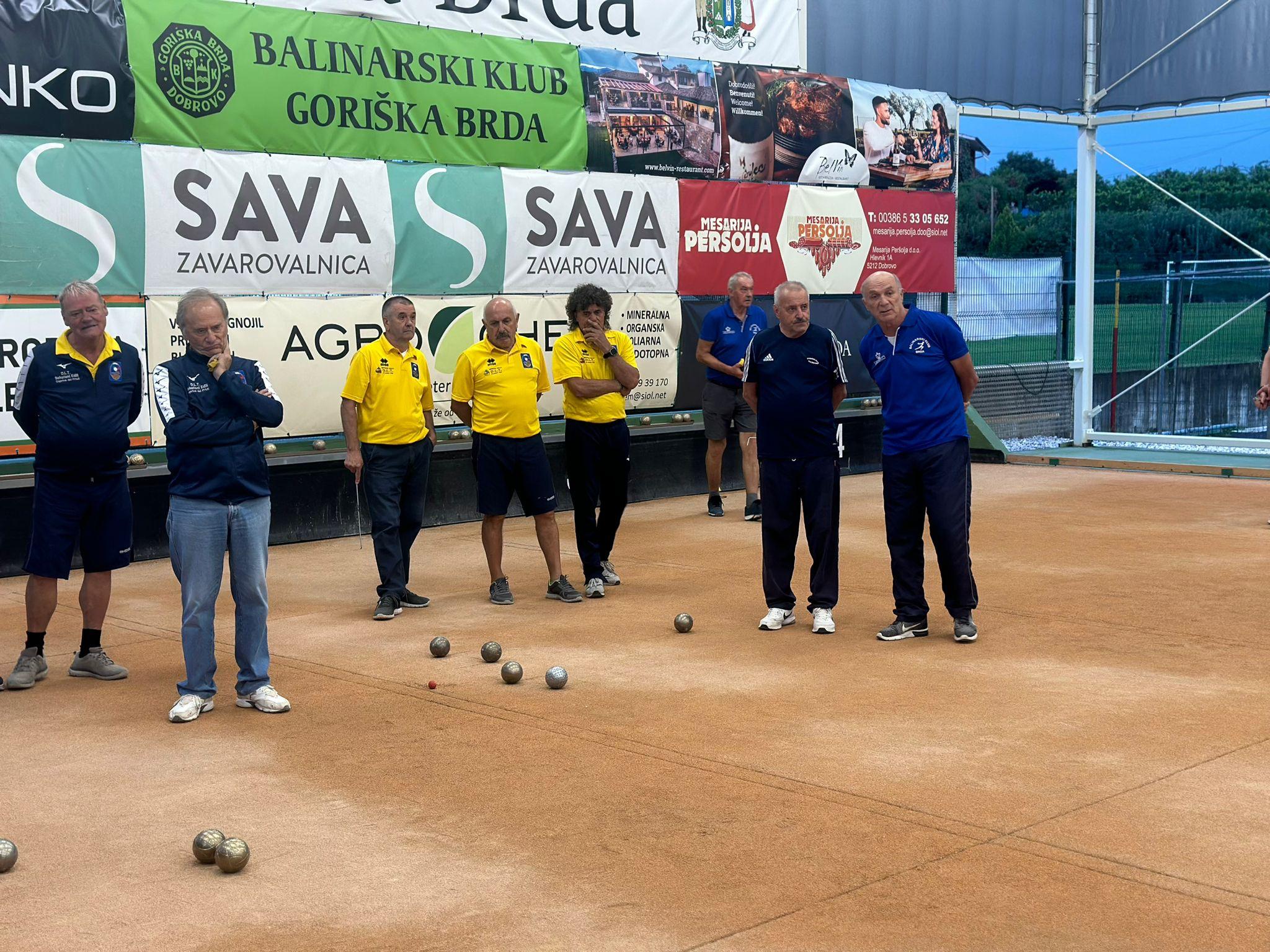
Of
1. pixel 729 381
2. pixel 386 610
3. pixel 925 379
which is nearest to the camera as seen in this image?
pixel 925 379

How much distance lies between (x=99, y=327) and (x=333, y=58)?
5.65 metres

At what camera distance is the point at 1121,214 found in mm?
57000

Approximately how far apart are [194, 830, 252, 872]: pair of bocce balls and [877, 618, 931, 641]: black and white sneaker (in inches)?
169

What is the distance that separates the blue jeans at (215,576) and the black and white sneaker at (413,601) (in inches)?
100

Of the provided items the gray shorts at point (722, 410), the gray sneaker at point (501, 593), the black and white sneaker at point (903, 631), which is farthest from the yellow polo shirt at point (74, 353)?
the gray shorts at point (722, 410)

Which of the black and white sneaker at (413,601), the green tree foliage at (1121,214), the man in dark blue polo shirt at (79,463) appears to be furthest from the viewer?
the green tree foliage at (1121,214)

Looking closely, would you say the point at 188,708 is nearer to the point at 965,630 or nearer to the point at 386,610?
the point at 386,610

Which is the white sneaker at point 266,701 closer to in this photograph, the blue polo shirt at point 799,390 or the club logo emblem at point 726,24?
the blue polo shirt at point 799,390

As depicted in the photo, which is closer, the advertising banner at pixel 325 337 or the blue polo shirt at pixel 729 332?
the advertising banner at pixel 325 337

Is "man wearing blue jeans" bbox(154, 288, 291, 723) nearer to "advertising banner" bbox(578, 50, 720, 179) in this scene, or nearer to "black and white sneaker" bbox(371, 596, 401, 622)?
"black and white sneaker" bbox(371, 596, 401, 622)

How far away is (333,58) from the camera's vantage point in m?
12.3

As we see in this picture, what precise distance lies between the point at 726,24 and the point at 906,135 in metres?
2.68

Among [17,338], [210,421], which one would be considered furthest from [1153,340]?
[210,421]

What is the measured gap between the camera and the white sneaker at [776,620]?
27.9 feet
